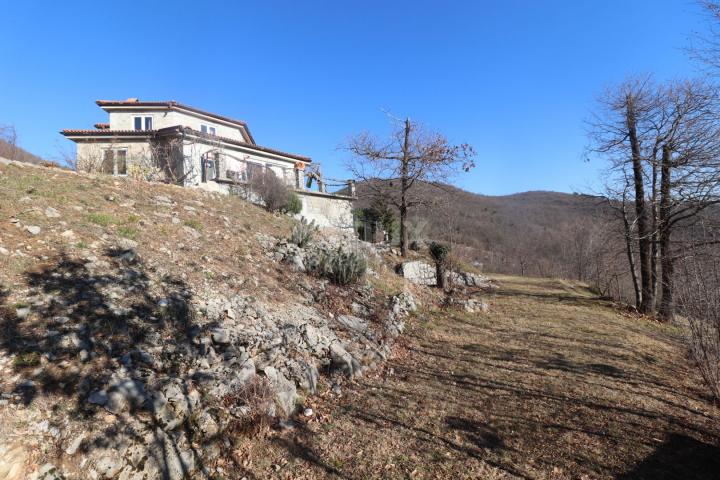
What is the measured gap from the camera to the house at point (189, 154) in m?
15.0

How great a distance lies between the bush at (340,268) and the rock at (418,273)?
4020mm

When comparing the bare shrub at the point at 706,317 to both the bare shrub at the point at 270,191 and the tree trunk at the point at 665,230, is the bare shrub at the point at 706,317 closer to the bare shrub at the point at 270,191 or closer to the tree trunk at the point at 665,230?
the tree trunk at the point at 665,230

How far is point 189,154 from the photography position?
15.6 metres

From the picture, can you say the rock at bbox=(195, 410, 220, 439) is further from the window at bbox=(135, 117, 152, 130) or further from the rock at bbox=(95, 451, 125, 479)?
the window at bbox=(135, 117, 152, 130)

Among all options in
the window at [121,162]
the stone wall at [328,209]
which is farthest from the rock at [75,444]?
the window at [121,162]

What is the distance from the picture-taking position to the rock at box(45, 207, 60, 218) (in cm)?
529

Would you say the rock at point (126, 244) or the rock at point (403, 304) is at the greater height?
the rock at point (126, 244)

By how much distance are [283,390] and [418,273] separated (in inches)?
344

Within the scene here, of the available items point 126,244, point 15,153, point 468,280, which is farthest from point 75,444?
point 15,153

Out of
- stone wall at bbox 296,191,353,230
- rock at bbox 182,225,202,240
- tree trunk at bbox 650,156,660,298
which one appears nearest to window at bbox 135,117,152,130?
stone wall at bbox 296,191,353,230

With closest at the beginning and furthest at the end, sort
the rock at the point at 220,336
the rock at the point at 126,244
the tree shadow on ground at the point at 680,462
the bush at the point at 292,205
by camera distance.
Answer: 1. the tree shadow on ground at the point at 680,462
2. the rock at the point at 220,336
3. the rock at the point at 126,244
4. the bush at the point at 292,205

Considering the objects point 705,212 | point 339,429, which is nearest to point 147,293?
point 339,429

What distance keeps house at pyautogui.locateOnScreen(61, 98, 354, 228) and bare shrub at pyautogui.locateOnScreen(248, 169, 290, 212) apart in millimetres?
488

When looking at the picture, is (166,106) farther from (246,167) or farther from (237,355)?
(237,355)
